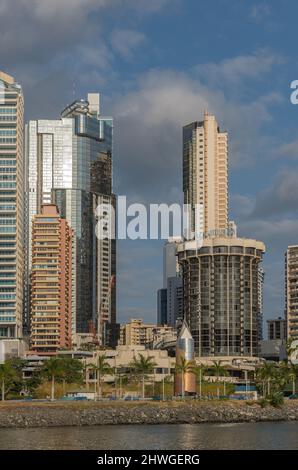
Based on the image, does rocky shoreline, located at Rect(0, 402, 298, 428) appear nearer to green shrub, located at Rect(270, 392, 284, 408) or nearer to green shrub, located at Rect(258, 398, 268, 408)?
green shrub, located at Rect(258, 398, 268, 408)

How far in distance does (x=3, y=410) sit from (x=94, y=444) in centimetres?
5291

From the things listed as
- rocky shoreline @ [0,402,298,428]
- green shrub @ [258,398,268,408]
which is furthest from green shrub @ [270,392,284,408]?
rocky shoreline @ [0,402,298,428]

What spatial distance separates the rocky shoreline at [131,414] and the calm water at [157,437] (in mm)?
7680

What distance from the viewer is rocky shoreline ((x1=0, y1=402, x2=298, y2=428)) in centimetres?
16062

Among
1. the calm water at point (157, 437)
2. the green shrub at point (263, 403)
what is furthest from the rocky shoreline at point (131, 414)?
the calm water at point (157, 437)

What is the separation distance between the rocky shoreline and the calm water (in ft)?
25.2

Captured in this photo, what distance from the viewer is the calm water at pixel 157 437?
117188 mm

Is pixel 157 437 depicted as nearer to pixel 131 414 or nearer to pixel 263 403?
pixel 131 414

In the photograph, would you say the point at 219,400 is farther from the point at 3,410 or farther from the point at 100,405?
the point at 3,410

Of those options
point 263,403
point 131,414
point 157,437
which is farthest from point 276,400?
point 157,437

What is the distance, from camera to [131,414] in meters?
169

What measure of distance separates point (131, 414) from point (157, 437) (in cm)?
3867

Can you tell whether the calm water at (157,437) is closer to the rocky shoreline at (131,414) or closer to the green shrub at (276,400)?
the rocky shoreline at (131,414)
